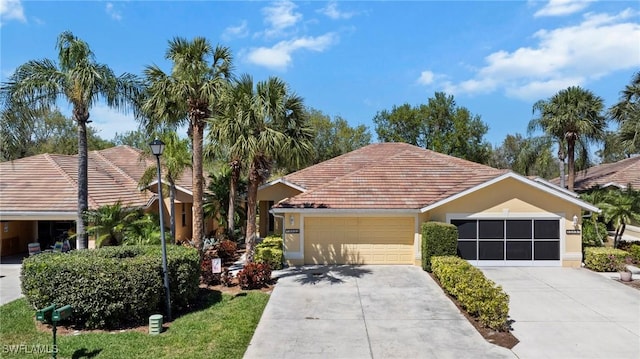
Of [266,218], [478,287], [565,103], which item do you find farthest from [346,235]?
[565,103]

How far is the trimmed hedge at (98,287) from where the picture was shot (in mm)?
8758

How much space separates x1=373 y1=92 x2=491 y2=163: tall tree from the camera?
1543 inches

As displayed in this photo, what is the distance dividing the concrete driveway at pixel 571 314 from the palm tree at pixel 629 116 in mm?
6390

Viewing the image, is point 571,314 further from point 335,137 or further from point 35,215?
point 335,137

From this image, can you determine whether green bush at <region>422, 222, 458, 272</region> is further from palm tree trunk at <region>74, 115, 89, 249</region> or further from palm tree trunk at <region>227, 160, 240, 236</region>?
palm tree trunk at <region>74, 115, 89, 249</region>

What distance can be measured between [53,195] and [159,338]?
11.6m

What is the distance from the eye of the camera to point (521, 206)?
15477 millimetres

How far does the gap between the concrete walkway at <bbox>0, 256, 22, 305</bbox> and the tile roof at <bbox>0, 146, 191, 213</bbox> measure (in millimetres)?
2315

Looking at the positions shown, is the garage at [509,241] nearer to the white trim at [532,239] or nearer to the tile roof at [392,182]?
the white trim at [532,239]

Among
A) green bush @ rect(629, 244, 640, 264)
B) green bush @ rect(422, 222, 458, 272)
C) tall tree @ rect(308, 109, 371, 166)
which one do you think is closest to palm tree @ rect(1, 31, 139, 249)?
green bush @ rect(422, 222, 458, 272)

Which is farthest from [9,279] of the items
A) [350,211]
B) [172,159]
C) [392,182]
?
[392,182]

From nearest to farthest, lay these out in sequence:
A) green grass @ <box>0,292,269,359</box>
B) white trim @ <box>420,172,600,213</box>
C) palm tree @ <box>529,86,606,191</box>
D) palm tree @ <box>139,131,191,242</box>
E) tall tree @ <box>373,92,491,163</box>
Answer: green grass @ <box>0,292,269,359</box>, white trim @ <box>420,172,600,213</box>, palm tree @ <box>139,131,191,242</box>, palm tree @ <box>529,86,606,191</box>, tall tree @ <box>373,92,491,163</box>

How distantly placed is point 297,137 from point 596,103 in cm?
1982

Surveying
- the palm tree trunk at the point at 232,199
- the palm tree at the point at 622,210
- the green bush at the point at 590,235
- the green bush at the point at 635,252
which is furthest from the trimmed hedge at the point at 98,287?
the green bush at the point at 590,235
